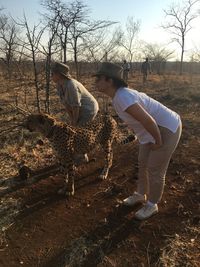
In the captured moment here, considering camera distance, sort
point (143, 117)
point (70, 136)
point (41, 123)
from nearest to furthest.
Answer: point (143, 117)
point (41, 123)
point (70, 136)

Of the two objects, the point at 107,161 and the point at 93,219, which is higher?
the point at 107,161

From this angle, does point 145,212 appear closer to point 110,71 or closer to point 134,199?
point 134,199

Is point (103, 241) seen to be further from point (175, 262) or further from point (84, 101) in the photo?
point (84, 101)

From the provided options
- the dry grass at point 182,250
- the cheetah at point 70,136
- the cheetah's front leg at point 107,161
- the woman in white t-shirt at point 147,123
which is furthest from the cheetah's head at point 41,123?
the dry grass at point 182,250

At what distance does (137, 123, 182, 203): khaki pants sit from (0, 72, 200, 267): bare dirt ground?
45 cm

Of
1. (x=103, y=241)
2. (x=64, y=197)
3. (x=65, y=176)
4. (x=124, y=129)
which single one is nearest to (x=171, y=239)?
(x=103, y=241)

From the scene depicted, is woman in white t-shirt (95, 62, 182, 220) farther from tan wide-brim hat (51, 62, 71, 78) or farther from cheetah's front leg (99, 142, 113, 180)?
tan wide-brim hat (51, 62, 71, 78)

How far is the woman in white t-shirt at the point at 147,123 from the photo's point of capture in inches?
130

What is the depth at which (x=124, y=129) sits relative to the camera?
8.14 metres

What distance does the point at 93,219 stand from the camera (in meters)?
4.15

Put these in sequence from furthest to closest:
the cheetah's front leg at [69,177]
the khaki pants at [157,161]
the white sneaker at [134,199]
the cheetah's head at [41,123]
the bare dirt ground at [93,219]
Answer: the cheetah's front leg at [69,177], the cheetah's head at [41,123], the white sneaker at [134,199], the khaki pants at [157,161], the bare dirt ground at [93,219]

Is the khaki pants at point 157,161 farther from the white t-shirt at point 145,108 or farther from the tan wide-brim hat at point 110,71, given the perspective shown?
the tan wide-brim hat at point 110,71

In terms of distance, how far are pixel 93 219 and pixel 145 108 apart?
1498 mm

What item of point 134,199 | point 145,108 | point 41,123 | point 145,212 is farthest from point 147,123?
point 41,123
